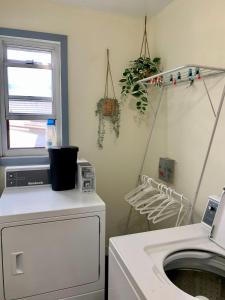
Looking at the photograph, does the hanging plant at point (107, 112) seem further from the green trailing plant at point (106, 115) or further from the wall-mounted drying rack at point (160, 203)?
the wall-mounted drying rack at point (160, 203)

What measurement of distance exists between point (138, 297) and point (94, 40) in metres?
2.23

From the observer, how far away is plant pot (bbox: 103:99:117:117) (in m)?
2.45

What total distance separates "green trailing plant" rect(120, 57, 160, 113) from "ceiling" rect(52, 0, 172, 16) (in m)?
0.45

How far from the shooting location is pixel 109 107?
2.45 meters

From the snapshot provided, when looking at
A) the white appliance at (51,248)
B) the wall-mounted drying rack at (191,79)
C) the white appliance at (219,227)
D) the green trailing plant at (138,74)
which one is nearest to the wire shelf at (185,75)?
the wall-mounted drying rack at (191,79)

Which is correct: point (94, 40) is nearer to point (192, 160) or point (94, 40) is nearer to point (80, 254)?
point (192, 160)

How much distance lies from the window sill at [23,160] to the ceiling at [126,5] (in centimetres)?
148

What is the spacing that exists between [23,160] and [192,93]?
64.4 inches

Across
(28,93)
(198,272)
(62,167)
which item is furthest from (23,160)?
(198,272)

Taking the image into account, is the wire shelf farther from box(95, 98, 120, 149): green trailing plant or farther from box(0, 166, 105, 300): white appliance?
box(0, 166, 105, 300): white appliance

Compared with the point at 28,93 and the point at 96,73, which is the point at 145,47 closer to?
the point at 96,73

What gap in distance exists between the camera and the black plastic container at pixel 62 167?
194 centimetres

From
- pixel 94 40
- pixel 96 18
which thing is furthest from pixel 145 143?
pixel 96 18

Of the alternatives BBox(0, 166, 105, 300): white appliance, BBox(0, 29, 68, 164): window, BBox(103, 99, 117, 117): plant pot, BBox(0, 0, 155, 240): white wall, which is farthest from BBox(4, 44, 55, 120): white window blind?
BBox(0, 166, 105, 300): white appliance
